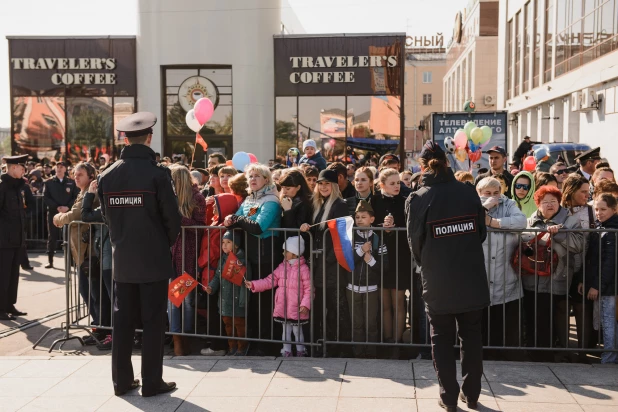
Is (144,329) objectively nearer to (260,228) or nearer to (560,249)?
(260,228)

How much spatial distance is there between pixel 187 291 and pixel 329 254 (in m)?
1.45

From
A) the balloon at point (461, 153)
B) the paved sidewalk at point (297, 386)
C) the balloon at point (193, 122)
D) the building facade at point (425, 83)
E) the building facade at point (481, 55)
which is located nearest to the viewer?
the paved sidewalk at point (297, 386)

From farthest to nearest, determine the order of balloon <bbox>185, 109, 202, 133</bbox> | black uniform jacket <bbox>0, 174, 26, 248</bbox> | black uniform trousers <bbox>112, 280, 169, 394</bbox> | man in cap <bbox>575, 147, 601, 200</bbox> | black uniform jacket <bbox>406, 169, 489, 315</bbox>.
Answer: balloon <bbox>185, 109, 202, 133</bbox>
man in cap <bbox>575, 147, 601, 200</bbox>
black uniform jacket <bbox>0, 174, 26, 248</bbox>
black uniform trousers <bbox>112, 280, 169, 394</bbox>
black uniform jacket <bbox>406, 169, 489, 315</bbox>

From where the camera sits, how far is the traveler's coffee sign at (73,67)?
2222 centimetres

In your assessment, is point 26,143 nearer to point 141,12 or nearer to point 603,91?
point 141,12

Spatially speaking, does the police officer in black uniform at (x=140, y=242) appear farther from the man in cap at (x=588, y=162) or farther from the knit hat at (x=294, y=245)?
the man in cap at (x=588, y=162)

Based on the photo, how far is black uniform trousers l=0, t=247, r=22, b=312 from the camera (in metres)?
9.01

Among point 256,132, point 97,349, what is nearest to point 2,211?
point 97,349

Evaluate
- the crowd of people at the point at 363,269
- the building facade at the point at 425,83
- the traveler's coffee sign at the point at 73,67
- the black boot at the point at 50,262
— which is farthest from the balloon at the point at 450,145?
the building facade at the point at 425,83

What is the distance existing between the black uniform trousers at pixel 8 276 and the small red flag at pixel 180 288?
348 cm

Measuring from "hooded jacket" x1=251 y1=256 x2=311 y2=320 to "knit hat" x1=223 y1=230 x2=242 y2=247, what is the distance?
43 cm

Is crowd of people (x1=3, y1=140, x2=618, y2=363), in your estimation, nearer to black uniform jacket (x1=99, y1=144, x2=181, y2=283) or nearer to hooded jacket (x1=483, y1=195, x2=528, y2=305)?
hooded jacket (x1=483, y1=195, x2=528, y2=305)

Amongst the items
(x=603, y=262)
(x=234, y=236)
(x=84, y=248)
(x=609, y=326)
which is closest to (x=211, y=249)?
(x=234, y=236)

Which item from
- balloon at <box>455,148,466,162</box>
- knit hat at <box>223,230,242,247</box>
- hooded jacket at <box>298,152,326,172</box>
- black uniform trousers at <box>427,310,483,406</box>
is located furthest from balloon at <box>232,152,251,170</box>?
black uniform trousers at <box>427,310,483,406</box>
